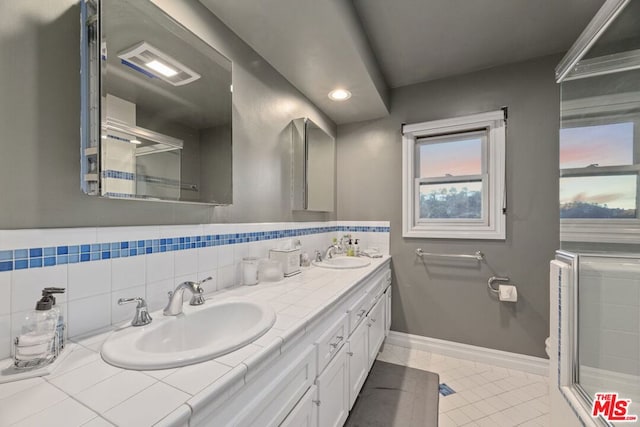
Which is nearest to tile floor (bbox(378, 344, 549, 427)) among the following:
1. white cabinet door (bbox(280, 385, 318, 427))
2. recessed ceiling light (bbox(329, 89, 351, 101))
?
white cabinet door (bbox(280, 385, 318, 427))

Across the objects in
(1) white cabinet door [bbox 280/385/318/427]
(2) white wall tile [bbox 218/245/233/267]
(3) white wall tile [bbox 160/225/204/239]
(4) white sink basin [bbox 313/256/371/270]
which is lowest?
(1) white cabinet door [bbox 280/385/318/427]

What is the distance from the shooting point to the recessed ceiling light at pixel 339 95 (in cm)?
213

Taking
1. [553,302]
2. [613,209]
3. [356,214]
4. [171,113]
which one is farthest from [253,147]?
[613,209]

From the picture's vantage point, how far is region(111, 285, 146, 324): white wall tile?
91cm

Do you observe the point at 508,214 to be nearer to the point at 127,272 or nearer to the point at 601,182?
the point at 601,182

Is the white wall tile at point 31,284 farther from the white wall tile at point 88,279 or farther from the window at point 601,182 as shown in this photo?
the window at point 601,182

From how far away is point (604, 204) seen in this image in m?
1.42

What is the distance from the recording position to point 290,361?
89 cm

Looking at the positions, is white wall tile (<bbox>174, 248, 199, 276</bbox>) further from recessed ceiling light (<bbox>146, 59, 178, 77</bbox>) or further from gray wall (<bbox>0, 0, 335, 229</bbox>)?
recessed ceiling light (<bbox>146, 59, 178, 77</bbox>)

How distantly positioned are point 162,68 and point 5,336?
3.33ft

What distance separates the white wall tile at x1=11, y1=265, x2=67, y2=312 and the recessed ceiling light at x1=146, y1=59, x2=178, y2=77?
2.61 ft

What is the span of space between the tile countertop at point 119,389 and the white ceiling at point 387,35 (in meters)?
1.52

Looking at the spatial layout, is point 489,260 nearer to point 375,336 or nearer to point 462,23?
point 375,336

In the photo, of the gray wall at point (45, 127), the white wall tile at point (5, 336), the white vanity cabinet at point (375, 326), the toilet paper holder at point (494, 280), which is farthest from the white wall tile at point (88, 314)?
the toilet paper holder at point (494, 280)
